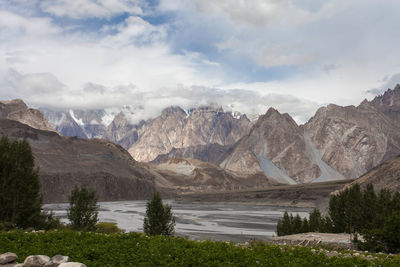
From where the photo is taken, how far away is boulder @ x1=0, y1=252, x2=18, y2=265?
14334 mm

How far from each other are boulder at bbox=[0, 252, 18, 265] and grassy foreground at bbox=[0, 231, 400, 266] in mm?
461

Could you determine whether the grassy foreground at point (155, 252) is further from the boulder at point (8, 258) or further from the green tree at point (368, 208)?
the green tree at point (368, 208)

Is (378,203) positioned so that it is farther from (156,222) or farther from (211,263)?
(211,263)

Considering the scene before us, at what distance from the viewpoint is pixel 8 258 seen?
14.6 m

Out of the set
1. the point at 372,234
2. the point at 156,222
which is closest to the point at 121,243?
the point at 372,234

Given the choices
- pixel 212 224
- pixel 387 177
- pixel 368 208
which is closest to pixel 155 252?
pixel 368 208

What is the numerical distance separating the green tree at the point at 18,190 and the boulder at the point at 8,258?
18.3 m

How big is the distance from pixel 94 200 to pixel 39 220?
966 cm

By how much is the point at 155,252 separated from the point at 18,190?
21.9m

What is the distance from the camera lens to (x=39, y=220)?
109ft

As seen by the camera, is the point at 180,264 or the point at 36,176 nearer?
the point at 180,264

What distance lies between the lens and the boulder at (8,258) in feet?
47.0

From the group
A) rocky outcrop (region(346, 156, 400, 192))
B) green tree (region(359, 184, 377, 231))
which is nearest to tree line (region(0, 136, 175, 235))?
green tree (region(359, 184, 377, 231))

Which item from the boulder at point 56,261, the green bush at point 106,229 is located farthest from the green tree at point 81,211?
the boulder at point 56,261
